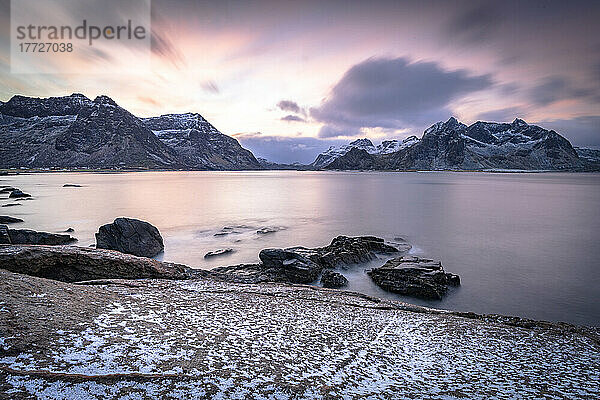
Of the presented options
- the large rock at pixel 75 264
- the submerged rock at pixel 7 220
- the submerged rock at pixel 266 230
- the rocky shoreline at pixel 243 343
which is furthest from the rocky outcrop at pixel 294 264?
the submerged rock at pixel 7 220

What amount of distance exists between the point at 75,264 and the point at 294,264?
403 inches

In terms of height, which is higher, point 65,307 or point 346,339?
point 65,307

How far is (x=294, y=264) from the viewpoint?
1784 centimetres

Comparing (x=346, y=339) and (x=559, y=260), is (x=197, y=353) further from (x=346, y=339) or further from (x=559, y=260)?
(x=559, y=260)

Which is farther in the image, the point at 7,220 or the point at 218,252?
the point at 7,220

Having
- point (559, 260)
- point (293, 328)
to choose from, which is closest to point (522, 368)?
point (293, 328)

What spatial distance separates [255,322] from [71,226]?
3302cm

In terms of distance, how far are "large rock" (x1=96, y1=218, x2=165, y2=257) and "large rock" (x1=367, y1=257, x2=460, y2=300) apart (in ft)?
51.9

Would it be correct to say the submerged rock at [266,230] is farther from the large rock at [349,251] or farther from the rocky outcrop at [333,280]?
the rocky outcrop at [333,280]

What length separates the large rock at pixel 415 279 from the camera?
52.4 feet

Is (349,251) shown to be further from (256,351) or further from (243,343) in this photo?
(256,351)

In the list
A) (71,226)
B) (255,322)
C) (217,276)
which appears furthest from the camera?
(71,226)

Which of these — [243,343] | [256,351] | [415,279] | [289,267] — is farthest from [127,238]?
[415,279]

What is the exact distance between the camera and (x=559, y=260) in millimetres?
23078
